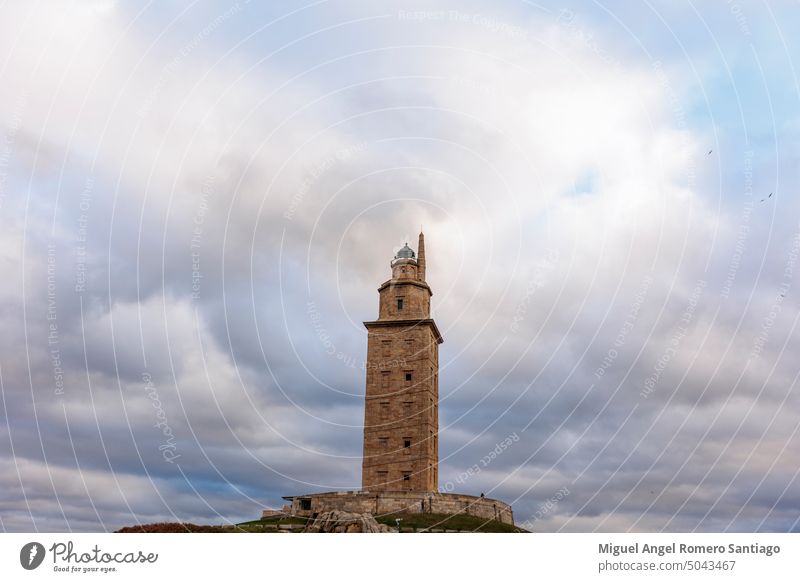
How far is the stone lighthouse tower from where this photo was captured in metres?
62.2

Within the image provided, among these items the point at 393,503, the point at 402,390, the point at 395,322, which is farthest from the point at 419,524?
the point at 395,322

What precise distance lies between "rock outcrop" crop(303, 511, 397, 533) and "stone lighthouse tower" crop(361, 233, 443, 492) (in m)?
16.1

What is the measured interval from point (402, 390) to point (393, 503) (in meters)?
12.4

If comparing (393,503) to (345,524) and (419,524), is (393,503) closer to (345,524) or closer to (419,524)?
(419,524)

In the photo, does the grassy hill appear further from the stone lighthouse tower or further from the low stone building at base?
the stone lighthouse tower
